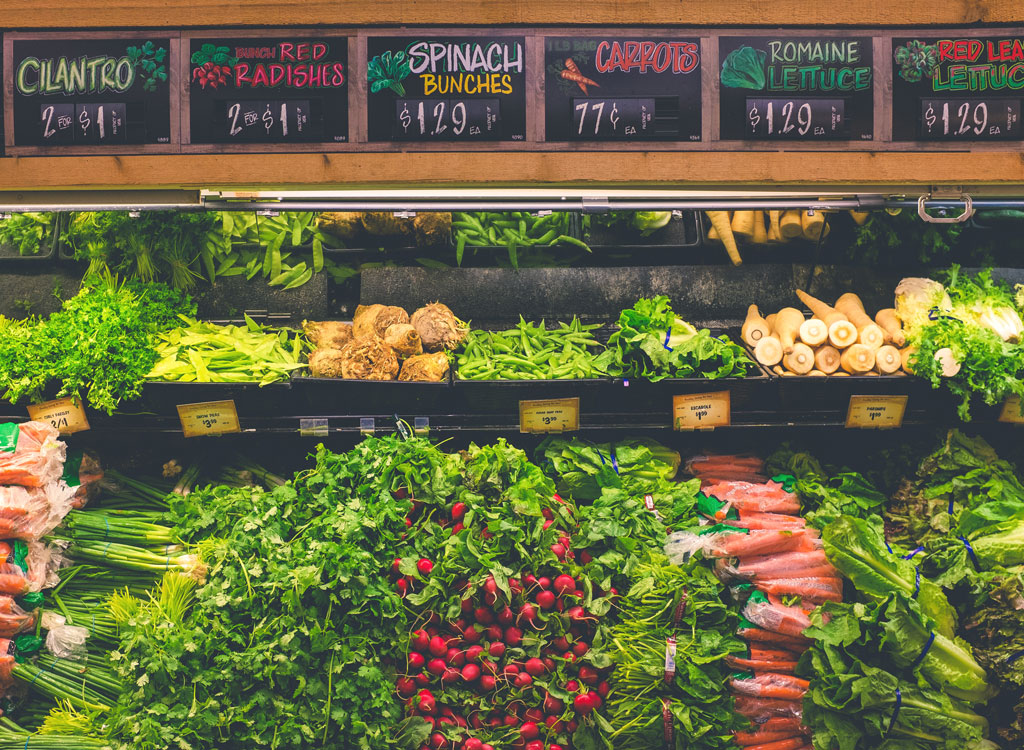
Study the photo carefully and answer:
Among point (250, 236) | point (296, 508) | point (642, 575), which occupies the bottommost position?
point (642, 575)

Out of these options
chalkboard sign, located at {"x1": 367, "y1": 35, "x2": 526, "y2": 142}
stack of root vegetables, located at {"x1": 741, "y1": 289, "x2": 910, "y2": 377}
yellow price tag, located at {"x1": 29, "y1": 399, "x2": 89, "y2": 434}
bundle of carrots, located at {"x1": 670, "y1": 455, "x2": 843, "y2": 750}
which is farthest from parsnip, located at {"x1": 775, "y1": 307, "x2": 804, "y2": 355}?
yellow price tag, located at {"x1": 29, "y1": 399, "x2": 89, "y2": 434}

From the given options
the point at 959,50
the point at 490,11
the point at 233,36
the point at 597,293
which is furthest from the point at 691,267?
the point at 233,36

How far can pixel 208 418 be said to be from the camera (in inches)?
128

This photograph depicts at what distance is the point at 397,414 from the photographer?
3326 millimetres

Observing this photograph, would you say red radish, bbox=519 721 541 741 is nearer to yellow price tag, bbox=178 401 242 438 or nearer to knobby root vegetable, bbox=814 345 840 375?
yellow price tag, bbox=178 401 242 438

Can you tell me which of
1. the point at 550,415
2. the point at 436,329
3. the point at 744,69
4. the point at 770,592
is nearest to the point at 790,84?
the point at 744,69

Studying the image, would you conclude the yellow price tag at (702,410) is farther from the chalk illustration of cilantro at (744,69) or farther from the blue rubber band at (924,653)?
the chalk illustration of cilantro at (744,69)

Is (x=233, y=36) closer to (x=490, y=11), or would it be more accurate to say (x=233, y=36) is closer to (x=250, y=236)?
(x=490, y=11)

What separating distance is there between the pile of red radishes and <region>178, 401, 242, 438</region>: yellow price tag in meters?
1.34

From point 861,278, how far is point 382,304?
2.68 metres

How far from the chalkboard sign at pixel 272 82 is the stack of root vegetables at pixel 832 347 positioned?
7.28ft

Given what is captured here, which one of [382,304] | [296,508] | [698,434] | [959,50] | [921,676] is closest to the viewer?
[921,676]

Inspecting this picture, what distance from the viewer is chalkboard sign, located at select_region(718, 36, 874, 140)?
276 cm

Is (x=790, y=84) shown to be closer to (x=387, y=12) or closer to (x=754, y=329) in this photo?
(x=754, y=329)
